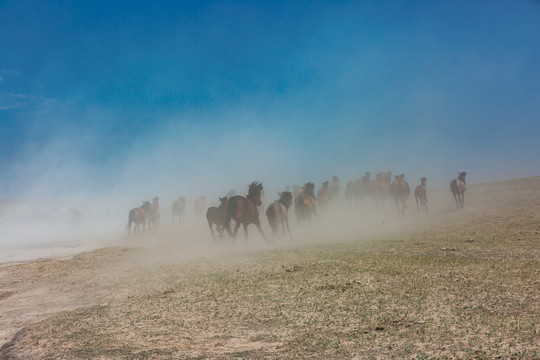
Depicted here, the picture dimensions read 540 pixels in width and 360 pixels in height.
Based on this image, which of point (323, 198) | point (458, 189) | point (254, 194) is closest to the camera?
point (254, 194)

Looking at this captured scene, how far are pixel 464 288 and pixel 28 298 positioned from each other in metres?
12.7

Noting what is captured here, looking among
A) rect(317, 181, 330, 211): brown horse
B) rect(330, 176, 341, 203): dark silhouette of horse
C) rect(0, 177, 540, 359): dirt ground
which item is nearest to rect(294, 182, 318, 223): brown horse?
rect(317, 181, 330, 211): brown horse

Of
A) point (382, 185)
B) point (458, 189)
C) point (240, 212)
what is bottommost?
point (458, 189)

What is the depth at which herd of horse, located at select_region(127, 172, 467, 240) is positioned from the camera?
1980 cm

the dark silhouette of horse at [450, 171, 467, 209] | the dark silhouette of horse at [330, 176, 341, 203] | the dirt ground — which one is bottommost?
the dirt ground

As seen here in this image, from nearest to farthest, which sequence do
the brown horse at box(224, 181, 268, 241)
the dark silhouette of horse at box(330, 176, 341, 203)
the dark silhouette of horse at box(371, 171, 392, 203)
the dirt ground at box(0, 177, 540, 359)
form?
the dirt ground at box(0, 177, 540, 359), the brown horse at box(224, 181, 268, 241), the dark silhouette of horse at box(371, 171, 392, 203), the dark silhouette of horse at box(330, 176, 341, 203)

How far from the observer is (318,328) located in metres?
5.56

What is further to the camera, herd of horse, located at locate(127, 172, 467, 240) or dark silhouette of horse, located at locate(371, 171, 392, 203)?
dark silhouette of horse, located at locate(371, 171, 392, 203)

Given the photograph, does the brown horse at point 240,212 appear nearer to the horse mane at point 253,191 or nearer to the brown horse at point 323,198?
the horse mane at point 253,191

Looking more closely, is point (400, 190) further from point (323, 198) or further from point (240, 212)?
point (240, 212)

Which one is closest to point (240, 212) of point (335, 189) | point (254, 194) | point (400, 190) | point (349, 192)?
point (254, 194)

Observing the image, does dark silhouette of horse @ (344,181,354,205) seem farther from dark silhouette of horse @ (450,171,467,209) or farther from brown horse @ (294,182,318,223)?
brown horse @ (294,182,318,223)

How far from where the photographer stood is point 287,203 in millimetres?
25656

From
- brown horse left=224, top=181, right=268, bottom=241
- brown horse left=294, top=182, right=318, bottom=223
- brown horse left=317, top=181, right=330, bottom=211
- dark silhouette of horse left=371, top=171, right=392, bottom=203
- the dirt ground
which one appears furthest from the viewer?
dark silhouette of horse left=371, top=171, right=392, bottom=203
